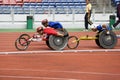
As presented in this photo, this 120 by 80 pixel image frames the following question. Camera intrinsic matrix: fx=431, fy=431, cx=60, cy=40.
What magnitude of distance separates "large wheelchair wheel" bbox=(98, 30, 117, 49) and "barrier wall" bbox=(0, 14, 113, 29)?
13987 mm

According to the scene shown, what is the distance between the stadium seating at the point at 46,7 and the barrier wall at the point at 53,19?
7.27 ft

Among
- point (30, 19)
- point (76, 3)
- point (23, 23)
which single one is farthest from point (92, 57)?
point (76, 3)

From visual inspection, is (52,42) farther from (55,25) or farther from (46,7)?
(46,7)

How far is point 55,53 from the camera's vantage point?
14242 millimetres

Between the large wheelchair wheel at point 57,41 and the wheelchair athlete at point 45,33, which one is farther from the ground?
the wheelchair athlete at point 45,33

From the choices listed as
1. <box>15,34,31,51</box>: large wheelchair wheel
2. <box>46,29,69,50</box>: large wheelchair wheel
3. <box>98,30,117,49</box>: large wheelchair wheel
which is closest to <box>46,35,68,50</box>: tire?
<box>46,29,69,50</box>: large wheelchair wheel

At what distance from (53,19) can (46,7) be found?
5.84 meters

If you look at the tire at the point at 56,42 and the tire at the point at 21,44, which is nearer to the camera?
the tire at the point at 56,42

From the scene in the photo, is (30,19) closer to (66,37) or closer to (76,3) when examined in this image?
(76,3)

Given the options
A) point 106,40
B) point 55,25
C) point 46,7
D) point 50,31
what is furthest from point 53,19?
point 50,31

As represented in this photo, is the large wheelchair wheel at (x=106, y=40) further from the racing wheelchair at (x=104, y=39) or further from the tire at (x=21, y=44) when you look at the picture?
the tire at (x=21, y=44)

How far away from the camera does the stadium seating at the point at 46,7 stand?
3456 centimetres

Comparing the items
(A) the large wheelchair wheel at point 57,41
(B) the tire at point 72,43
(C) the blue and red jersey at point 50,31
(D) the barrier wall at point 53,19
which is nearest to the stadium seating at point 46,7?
(D) the barrier wall at point 53,19

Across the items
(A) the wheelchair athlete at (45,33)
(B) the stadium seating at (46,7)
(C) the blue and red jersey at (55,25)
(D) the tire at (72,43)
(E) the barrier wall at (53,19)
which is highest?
(B) the stadium seating at (46,7)
